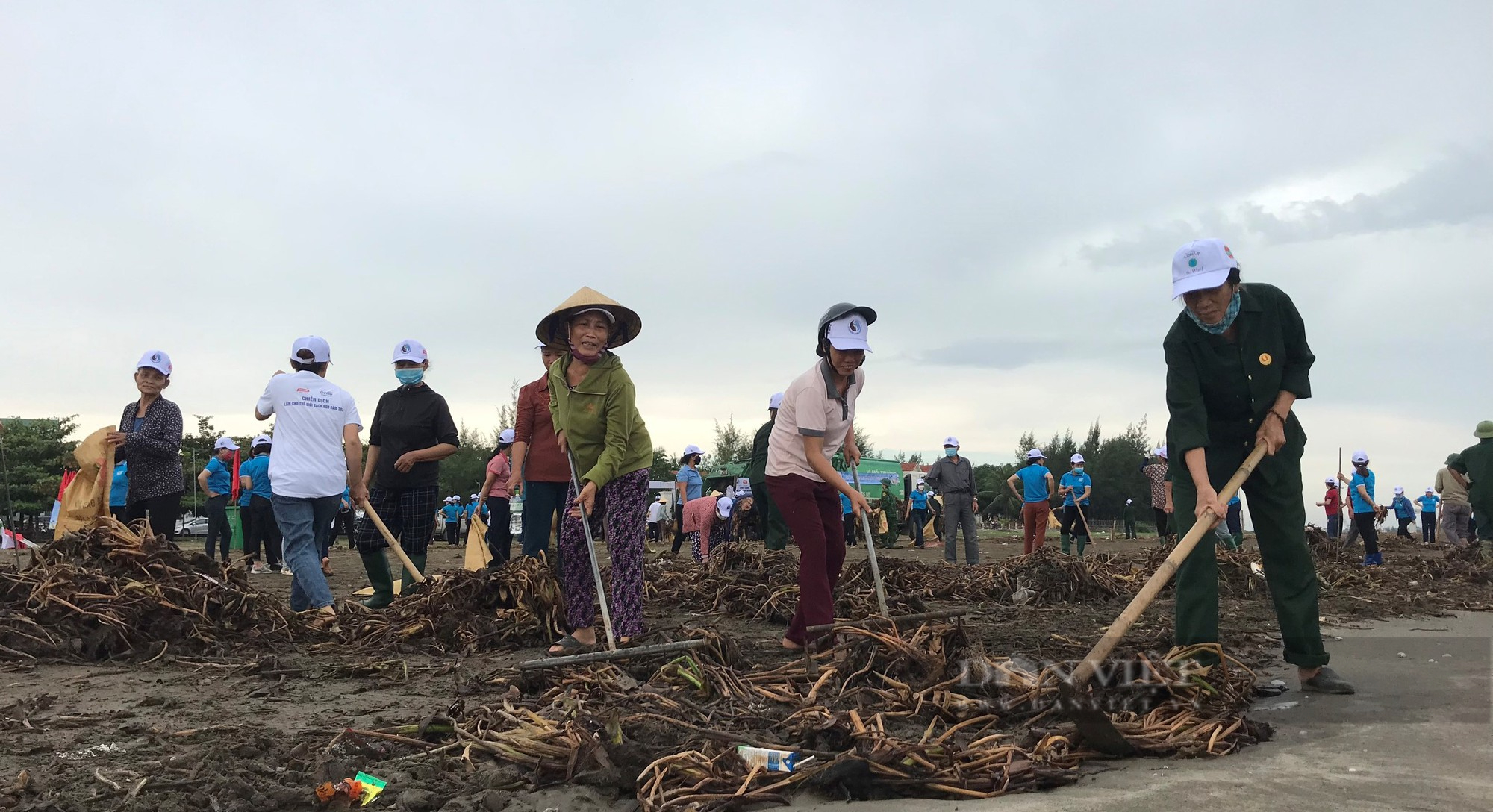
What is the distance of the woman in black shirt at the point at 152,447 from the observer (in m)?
7.66

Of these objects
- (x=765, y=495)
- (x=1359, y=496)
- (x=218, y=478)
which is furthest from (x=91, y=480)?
(x=1359, y=496)

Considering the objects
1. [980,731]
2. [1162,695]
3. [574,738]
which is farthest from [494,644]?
[1162,695]

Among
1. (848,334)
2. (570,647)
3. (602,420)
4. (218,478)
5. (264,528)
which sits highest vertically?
(848,334)

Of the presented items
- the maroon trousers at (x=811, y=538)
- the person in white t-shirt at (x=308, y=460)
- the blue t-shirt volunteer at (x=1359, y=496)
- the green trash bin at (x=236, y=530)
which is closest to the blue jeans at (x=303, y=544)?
the person in white t-shirt at (x=308, y=460)

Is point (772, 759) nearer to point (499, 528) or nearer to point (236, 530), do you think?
point (499, 528)

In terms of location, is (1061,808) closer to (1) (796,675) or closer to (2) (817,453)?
(1) (796,675)

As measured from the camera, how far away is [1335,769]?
3100mm

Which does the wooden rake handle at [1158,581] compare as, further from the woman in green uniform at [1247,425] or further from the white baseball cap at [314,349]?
the white baseball cap at [314,349]

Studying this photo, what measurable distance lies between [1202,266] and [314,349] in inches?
228

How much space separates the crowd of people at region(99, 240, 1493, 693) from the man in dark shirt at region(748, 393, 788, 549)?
3728mm

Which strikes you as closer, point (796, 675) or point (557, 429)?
point (796, 675)

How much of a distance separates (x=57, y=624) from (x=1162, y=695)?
5.81 m

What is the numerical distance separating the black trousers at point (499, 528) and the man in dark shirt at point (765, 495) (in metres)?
2.64

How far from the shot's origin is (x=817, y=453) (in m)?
5.23
